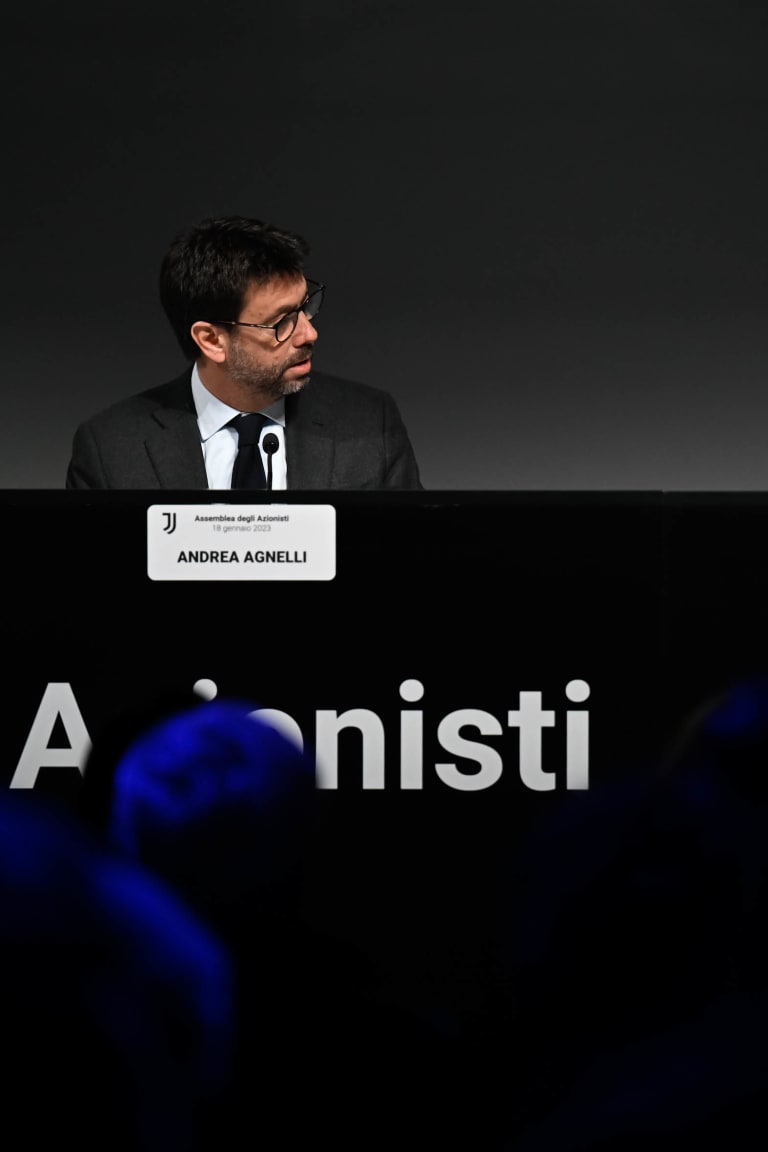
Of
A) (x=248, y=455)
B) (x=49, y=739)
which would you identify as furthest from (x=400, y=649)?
(x=248, y=455)

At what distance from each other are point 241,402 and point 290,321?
6.4 inches

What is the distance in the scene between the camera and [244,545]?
113 cm

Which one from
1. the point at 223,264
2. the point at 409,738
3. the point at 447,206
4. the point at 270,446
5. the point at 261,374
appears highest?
the point at 447,206

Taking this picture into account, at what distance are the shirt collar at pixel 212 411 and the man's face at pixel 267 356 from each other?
0.06 feet

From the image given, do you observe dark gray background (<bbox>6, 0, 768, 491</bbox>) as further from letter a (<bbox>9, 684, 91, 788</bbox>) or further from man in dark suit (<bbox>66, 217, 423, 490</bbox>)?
letter a (<bbox>9, 684, 91, 788</bbox>)

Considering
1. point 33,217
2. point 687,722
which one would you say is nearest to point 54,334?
point 33,217

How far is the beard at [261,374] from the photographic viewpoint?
2006 mm

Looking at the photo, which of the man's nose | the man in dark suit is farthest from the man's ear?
the man's nose

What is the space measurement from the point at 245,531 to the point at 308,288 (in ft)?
3.59

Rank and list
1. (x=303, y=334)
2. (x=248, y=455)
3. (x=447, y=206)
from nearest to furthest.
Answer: (x=248, y=455) → (x=303, y=334) → (x=447, y=206)

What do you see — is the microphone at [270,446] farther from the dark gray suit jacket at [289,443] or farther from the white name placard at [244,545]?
the dark gray suit jacket at [289,443]

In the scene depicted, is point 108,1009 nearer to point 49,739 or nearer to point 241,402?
point 49,739

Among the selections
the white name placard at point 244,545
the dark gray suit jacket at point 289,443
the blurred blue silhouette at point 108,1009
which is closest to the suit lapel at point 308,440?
the dark gray suit jacket at point 289,443

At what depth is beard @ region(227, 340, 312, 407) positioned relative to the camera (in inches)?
79.0
